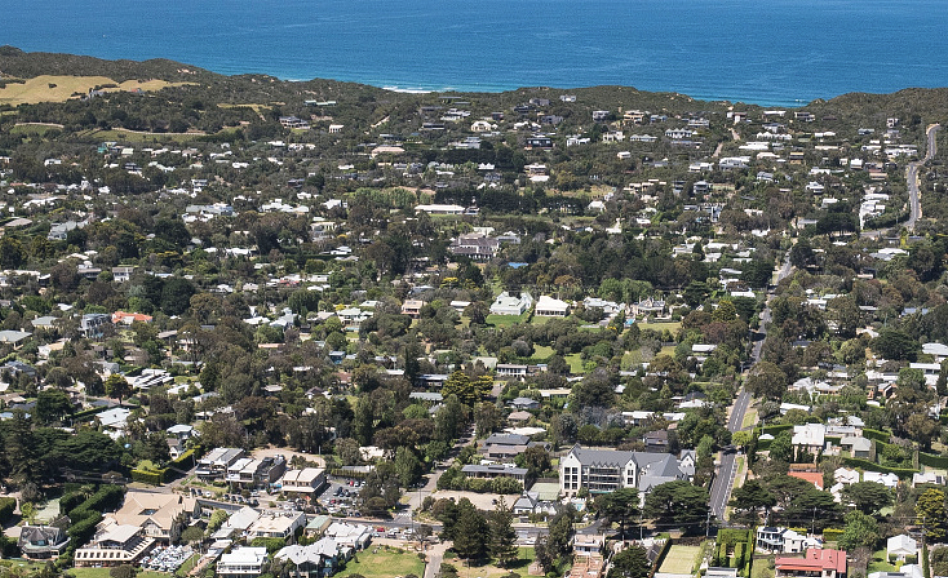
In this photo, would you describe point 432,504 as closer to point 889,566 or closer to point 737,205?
point 889,566

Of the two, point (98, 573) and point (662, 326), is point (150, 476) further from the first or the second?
point (662, 326)

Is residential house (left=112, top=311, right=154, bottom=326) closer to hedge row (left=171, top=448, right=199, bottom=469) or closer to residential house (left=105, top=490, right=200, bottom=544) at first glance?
hedge row (left=171, top=448, right=199, bottom=469)

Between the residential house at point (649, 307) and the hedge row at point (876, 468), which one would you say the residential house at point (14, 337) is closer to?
the residential house at point (649, 307)

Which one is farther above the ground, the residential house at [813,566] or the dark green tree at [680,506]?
the dark green tree at [680,506]

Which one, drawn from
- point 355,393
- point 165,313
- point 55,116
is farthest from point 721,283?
point 55,116

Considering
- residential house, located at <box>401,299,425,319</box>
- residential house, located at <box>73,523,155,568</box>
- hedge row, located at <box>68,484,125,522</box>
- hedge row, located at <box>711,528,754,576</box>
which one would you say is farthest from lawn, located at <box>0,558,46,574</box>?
residential house, located at <box>401,299,425,319</box>

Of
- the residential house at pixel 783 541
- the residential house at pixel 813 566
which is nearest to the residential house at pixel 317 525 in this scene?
the residential house at pixel 783 541

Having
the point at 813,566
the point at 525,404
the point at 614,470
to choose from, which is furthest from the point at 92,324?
the point at 813,566
